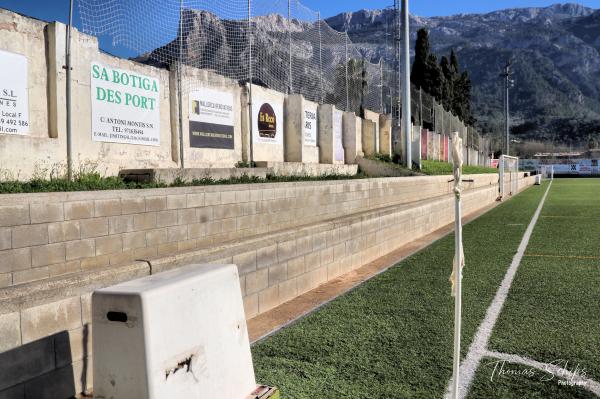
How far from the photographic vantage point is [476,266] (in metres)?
9.37

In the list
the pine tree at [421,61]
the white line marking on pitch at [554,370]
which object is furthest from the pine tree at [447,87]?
the white line marking on pitch at [554,370]

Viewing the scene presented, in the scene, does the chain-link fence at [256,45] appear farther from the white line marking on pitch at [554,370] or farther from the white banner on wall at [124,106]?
the white line marking on pitch at [554,370]

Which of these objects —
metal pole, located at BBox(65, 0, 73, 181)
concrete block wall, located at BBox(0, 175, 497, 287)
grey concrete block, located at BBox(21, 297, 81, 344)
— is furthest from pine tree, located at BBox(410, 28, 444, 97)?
grey concrete block, located at BBox(21, 297, 81, 344)

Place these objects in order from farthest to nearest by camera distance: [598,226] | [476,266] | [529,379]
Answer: [598,226] → [476,266] → [529,379]

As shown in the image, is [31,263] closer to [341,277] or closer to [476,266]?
[341,277]

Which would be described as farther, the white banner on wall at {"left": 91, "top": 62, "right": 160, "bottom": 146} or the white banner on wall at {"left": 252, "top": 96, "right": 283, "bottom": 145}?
the white banner on wall at {"left": 252, "top": 96, "right": 283, "bottom": 145}

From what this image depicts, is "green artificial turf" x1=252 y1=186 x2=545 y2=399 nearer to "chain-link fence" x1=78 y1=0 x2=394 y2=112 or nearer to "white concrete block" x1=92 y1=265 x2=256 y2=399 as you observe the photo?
"white concrete block" x1=92 y1=265 x2=256 y2=399

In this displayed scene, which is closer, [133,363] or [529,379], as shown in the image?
[133,363]

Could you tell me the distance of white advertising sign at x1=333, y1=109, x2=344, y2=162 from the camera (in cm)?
1942

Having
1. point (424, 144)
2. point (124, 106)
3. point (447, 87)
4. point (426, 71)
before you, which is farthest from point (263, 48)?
point (447, 87)

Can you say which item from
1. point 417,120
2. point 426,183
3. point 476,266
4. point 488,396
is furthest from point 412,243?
point 417,120

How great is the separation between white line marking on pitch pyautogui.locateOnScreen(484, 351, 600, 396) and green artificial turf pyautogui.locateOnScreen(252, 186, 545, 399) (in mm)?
346

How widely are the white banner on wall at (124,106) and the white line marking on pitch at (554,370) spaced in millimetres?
7186

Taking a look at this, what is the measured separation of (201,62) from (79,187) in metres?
5.23
